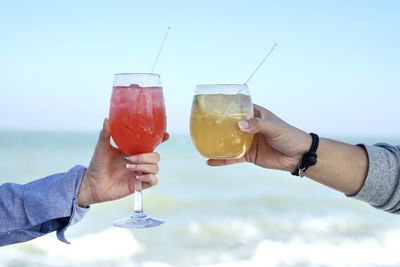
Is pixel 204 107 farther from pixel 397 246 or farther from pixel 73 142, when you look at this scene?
pixel 73 142

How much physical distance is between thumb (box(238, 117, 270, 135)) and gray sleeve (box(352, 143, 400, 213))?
1.48 feet

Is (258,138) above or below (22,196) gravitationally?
above

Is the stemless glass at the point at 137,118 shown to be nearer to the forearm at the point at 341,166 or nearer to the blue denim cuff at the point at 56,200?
the blue denim cuff at the point at 56,200

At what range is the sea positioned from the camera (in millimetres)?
7152

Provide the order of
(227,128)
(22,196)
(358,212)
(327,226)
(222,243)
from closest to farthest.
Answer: (227,128) → (22,196) → (222,243) → (327,226) → (358,212)

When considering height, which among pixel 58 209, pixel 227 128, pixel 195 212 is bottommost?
pixel 195 212

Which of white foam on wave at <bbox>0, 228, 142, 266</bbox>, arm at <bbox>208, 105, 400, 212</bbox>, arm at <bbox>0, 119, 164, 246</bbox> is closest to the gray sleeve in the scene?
arm at <bbox>208, 105, 400, 212</bbox>

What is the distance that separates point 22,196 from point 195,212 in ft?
26.2

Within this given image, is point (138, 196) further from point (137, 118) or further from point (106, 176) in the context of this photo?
point (137, 118)

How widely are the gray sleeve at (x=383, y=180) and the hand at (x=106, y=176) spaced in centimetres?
75

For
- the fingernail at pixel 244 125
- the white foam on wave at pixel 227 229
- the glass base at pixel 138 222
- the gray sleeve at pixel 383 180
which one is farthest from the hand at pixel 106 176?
the white foam on wave at pixel 227 229

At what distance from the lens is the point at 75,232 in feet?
26.0

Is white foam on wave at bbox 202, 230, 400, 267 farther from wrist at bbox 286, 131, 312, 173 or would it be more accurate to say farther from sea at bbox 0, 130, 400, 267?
wrist at bbox 286, 131, 312, 173

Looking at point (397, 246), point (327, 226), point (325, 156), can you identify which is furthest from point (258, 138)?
point (327, 226)
